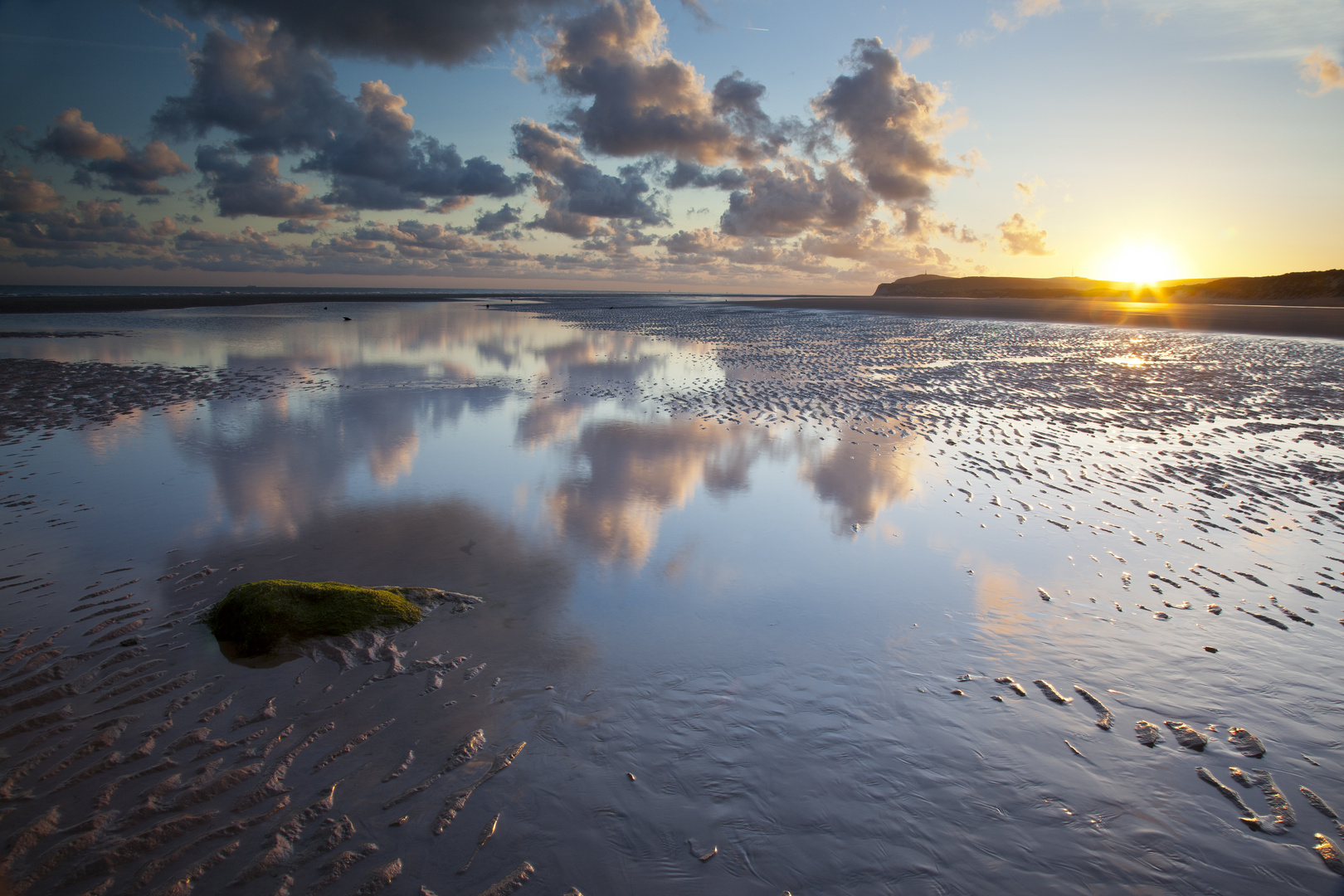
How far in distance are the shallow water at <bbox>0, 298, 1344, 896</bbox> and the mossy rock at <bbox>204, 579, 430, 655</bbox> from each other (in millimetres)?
254

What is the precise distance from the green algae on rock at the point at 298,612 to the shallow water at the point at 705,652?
249 mm

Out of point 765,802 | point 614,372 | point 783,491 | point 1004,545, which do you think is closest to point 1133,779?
point 765,802

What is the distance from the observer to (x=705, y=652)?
543 cm

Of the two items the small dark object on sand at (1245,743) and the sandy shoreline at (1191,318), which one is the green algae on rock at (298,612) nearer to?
the small dark object on sand at (1245,743)

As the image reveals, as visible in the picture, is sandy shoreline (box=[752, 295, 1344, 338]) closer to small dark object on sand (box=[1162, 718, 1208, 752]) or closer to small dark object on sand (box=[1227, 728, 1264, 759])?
small dark object on sand (box=[1227, 728, 1264, 759])

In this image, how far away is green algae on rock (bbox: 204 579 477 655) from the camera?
535 cm

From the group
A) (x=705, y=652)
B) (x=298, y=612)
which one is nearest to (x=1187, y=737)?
(x=705, y=652)

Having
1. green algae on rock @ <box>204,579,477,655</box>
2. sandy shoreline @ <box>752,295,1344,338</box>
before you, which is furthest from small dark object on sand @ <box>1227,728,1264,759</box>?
sandy shoreline @ <box>752,295,1344,338</box>

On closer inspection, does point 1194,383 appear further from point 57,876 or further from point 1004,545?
point 57,876

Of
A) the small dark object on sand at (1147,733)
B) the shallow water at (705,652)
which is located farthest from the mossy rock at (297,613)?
the small dark object on sand at (1147,733)

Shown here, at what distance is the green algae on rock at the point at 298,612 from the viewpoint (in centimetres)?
535

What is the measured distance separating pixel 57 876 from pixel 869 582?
657 centimetres

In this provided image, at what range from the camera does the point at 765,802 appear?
3.78m

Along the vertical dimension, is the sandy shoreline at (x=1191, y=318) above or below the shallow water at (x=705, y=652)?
above
